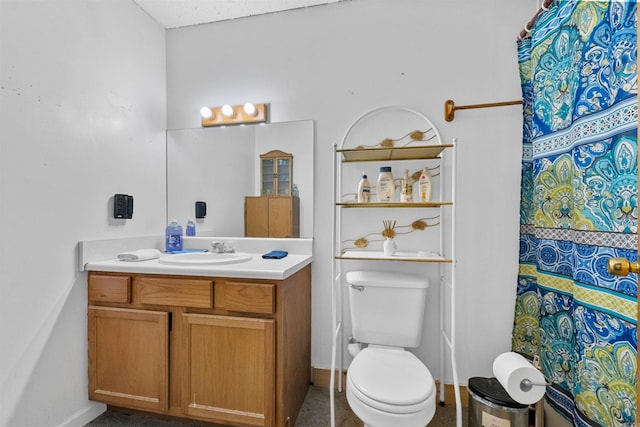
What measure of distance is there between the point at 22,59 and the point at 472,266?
7.98 ft

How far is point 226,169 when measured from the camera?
2.06 metres

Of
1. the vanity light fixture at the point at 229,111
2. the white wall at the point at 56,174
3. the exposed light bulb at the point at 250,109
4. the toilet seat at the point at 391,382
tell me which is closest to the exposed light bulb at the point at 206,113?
the vanity light fixture at the point at 229,111

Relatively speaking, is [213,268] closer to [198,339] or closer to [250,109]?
[198,339]

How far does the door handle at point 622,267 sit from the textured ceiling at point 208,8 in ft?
6.44

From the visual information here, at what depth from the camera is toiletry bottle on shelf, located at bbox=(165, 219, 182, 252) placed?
203 centimetres

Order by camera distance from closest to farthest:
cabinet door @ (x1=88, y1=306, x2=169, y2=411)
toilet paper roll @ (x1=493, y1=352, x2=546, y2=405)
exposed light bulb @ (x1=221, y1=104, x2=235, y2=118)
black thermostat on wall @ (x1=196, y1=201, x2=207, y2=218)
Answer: toilet paper roll @ (x1=493, y1=352, x2=546, y2=405)
cabinet door @ (x1=88, y1=306, x2=169, y2=411)
exposed light bulb @ (x1=221, y1=104, x2=235, y2=118)
black thermostat on wall @ (x1=196, y1=201, x2=207, y2=218)

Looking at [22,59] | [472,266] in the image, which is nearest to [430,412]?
[472,266]

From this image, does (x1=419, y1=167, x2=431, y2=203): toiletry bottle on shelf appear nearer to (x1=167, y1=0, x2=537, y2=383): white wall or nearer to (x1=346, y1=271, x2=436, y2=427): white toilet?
(x1=167, y1=0, x2=537, y2=383): white wall

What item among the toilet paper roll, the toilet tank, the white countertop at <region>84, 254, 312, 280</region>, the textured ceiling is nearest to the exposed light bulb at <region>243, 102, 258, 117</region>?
the textured ceiling

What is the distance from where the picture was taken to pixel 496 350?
173 cm

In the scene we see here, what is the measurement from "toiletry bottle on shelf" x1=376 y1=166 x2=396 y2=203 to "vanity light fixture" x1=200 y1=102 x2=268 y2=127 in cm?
87

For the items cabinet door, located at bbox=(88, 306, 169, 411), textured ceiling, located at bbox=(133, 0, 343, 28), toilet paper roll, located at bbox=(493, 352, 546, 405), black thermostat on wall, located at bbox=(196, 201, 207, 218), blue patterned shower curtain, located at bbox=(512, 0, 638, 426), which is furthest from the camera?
black thermostat on wall, located at bbox=(196, 201, 207, 218)

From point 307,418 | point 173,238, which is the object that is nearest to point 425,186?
point 307,418

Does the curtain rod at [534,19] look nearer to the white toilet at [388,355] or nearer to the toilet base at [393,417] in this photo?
the white toilet at [388,355]
